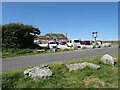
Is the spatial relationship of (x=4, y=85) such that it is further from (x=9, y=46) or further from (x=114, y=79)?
(x=9, y=46)

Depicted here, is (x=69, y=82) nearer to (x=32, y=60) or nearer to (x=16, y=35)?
(x=32, y=60)

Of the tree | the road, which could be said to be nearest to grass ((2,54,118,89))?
the road

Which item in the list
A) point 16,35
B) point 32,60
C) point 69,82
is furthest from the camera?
point 16,35

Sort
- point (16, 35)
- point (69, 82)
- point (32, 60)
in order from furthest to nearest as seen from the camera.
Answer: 1. point (16, 35)
2. point (32, 60)
3. point (69, 82)

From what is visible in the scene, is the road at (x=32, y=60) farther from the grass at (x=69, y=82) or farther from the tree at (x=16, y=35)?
the tree at (x=16, y=35)

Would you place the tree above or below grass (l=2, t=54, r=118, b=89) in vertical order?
above

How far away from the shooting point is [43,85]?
10.7 ft

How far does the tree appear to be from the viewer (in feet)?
46.6

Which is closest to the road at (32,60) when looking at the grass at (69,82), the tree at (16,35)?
the grass at (69,82)

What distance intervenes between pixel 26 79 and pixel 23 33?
13.0m

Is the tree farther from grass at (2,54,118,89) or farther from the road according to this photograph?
grass at (2,54,118,89)

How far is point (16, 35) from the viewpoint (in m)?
14.6

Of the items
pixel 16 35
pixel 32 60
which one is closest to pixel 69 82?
pixel 32 60

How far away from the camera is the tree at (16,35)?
14.2 metres
